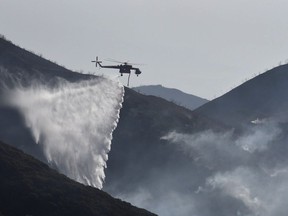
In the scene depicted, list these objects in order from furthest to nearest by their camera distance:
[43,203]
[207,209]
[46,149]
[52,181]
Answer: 1. [207,209]
2. [46,149]
3. [52,181]
4. [43,203]

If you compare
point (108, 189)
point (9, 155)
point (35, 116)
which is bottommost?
point (9, 155)

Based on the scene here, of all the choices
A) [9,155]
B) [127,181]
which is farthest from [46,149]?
[9,155]

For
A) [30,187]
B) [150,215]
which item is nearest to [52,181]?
[30,187]

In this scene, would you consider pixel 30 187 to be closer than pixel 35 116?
Yes

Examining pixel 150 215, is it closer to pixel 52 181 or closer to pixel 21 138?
pixel 52 181

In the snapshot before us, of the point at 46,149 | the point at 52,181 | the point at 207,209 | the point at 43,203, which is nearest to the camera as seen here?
the point at 43,203

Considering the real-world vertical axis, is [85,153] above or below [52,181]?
above
